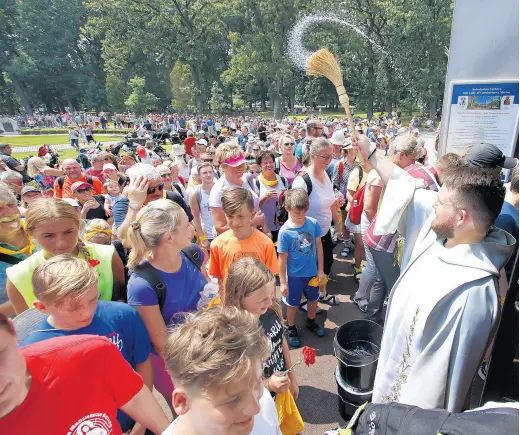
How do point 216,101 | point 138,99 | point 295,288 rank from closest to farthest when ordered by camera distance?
point 295,288
point 138,99
point 216,101

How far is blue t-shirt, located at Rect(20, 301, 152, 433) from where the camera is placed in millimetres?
1700

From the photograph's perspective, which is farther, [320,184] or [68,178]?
[68,178]

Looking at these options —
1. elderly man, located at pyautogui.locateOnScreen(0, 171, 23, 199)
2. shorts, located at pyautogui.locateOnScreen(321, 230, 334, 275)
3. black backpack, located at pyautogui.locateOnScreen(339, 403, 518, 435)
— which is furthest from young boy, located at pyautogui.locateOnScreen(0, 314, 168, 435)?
elderly man, located at pyautogui.locateOnScreen(0, 171, 23, 199)

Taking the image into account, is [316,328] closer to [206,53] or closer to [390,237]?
[390,237]

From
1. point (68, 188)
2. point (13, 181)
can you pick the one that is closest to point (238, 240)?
point (68, 188)

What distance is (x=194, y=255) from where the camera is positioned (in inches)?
99.6

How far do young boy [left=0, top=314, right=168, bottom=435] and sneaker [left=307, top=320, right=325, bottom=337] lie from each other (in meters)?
2.35

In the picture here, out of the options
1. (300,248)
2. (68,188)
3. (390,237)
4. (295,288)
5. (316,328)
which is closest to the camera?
(390,237)

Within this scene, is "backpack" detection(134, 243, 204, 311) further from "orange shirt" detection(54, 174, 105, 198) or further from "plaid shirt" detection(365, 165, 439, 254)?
"orange shirt" detection(54, 174, 105, 198)

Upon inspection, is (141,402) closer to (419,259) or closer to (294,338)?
(419,259)

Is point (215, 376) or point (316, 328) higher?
point (215, 376)

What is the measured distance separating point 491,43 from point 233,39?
1481 inches

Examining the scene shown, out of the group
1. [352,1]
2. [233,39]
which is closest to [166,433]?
[352,1]

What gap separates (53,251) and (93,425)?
1255 millimetres
